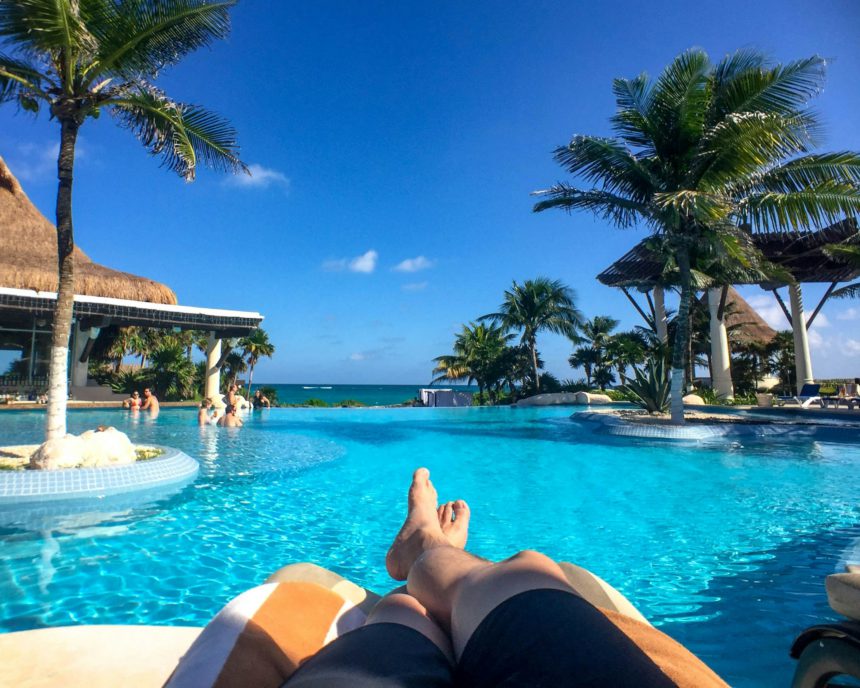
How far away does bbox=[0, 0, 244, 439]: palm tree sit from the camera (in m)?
5.66

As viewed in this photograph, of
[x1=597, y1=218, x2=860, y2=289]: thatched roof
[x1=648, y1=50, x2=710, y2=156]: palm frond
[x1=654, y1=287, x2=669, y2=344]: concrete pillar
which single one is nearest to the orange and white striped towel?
[x1=648, y1=50, x2=710, y2=156]: palm frond

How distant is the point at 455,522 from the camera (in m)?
2.47

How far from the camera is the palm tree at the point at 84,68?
18.6 feet

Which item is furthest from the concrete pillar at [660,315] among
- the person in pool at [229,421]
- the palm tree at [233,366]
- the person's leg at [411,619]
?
the palm tree at [233,366]

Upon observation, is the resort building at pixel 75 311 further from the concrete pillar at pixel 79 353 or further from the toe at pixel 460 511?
the toe at pixel 460 511

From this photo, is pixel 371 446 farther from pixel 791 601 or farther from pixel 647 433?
pixel 791 601

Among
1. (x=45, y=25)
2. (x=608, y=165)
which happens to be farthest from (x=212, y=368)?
(x=608, y=165)

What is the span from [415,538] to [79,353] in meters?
21.3

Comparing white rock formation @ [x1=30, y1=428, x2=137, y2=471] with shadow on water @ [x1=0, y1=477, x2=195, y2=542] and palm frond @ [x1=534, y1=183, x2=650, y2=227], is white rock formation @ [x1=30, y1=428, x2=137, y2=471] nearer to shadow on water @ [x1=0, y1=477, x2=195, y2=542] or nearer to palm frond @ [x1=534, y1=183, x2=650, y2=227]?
shadow on water @ [x1=0, y1=477, x2=195, y2=542]

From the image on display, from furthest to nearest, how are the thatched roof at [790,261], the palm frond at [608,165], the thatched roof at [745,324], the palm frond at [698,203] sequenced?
the thatched roof at [745,324]
the thatched roof at [790,261]
the palm frond at [608,165]
the palm frond at [698,203]

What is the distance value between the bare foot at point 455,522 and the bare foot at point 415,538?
57 mm

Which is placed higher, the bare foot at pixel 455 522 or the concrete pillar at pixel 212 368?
the concrete pillar at pixel 212 368

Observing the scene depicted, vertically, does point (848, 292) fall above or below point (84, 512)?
above

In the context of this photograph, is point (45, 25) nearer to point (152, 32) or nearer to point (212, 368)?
point (152, 32)
